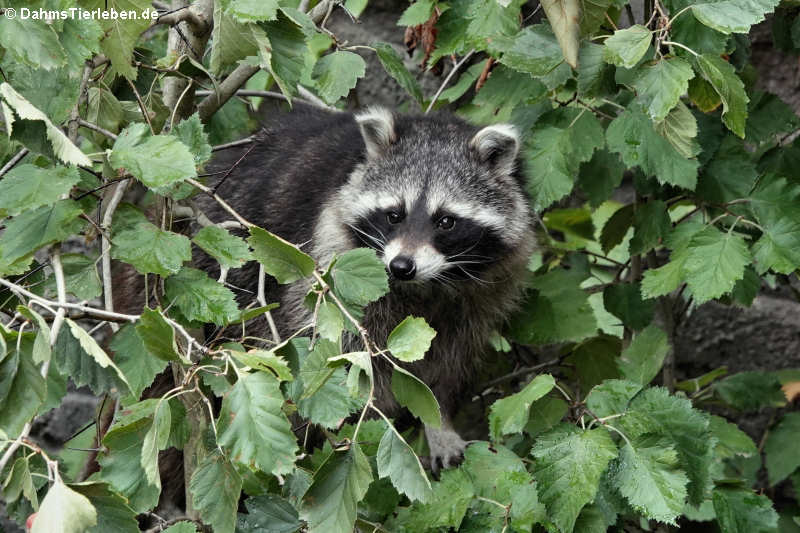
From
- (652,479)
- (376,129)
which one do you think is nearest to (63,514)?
(652,479)

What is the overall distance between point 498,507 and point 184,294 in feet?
3.07

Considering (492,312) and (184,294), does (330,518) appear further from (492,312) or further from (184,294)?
(492,312)

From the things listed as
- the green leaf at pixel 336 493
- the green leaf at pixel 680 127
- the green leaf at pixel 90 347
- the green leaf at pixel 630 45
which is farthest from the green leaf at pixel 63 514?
the green leaf at pixel 680 127

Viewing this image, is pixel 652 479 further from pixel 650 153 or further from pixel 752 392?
pixel 752 392

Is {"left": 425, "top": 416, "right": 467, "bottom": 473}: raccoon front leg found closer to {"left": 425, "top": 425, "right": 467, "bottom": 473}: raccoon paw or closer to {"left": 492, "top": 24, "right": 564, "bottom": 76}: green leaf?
{"left": 425, "top": 425, "right": 467, "bottom": 473}: raccoon paw

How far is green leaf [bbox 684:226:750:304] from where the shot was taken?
8.68 ft

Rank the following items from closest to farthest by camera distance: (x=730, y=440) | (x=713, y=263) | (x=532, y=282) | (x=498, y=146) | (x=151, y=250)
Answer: (x=151, y=250)
(x=713, y=263)
(x=730, y=440)
(x=498, y=146)
(x=532, y=282)

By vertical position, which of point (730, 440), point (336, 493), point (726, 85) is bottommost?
point (730, 440)

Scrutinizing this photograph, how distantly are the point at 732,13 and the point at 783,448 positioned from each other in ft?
6.41

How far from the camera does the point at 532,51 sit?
→ 254 centimetres

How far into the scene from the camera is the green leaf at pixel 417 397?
1.93 metres

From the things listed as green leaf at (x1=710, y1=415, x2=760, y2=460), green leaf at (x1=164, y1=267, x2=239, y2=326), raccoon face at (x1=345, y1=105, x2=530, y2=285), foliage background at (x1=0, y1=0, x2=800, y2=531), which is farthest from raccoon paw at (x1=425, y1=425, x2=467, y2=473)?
green leaf at (x1=164, y1=267, x2=239, y2=326)

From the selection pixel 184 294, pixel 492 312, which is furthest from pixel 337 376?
pixel 492 312

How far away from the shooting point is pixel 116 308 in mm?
3633
